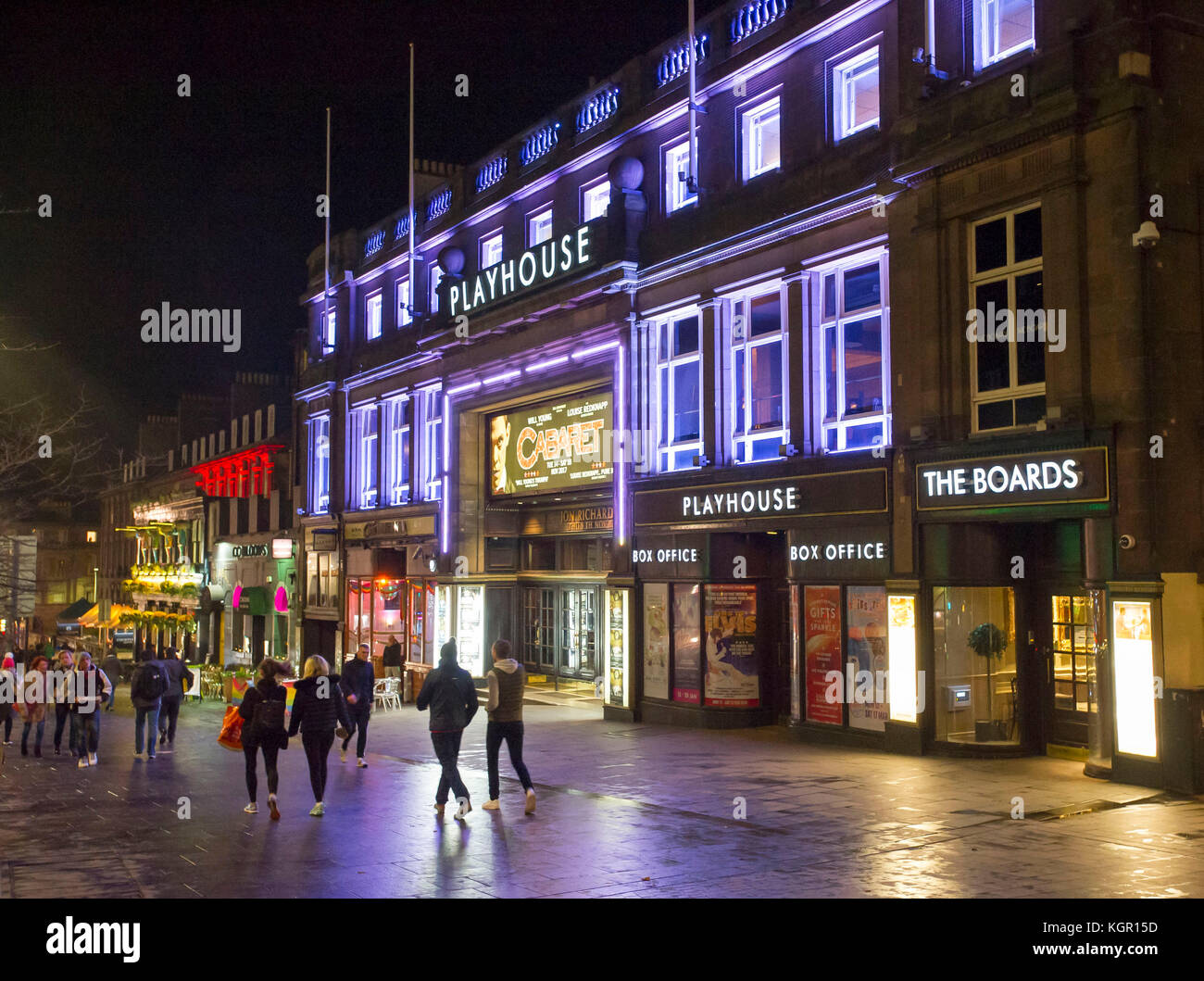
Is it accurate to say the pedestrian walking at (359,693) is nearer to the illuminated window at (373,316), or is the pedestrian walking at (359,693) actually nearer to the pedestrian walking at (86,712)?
the pedestrian walking at (86,712)

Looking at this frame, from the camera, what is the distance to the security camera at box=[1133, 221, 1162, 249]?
1305 cm

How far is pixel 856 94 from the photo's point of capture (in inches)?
699

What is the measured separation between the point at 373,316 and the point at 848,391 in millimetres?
19868

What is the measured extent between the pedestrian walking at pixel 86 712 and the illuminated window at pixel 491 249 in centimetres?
Answer: 1392

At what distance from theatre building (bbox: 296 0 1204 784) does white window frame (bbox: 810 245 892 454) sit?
0.19 ft

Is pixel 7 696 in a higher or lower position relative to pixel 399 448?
lower

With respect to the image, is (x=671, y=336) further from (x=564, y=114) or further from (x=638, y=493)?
(x=564, y=114)

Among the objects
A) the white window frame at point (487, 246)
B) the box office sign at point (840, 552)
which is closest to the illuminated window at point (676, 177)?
the white window frame at point (487, 246)

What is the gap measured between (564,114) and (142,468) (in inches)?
1715

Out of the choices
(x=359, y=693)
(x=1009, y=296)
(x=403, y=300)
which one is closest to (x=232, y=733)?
(x=359, y=693)

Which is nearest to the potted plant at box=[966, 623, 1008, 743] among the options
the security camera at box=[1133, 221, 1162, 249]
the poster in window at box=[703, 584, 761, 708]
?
the poster in window at box=[703, 584, 761, 708]

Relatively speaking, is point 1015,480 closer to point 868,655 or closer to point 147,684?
point 868,655

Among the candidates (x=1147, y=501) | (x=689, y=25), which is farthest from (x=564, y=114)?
(x=1147, y=501)

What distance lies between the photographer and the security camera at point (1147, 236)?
42.8ft
